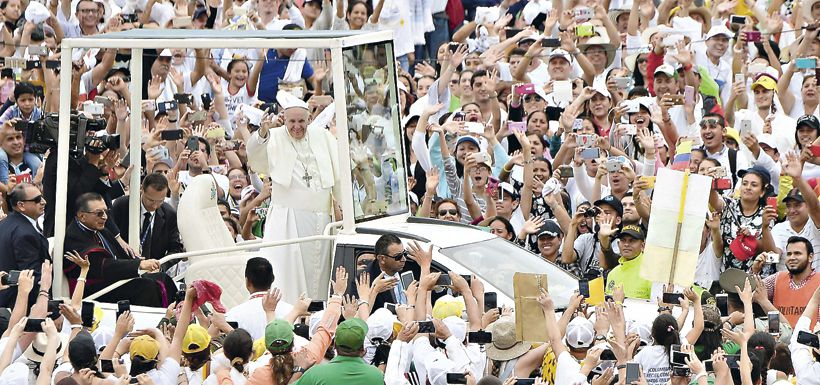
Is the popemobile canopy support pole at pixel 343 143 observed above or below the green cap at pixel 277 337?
above

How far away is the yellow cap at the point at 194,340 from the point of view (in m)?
10.1

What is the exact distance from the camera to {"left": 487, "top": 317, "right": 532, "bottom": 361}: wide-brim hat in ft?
34.0

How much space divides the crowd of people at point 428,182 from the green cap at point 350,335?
0.04ft

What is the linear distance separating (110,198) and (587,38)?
615cm

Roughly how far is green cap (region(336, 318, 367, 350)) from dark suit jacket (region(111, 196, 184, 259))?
163 inches

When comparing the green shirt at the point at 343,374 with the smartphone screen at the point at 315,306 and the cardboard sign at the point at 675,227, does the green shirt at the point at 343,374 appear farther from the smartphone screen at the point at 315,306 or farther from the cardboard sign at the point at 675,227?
the cardboard sign at the point at 675,227

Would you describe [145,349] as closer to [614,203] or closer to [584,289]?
[584,289]

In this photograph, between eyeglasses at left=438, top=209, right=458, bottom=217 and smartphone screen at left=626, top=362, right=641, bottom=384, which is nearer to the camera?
smartphone screen at left=626, top=362, right=641, bottom=384

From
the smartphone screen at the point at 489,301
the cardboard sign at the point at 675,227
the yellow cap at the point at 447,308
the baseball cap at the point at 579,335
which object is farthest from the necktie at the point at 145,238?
the baseball cap at the point at 579,335

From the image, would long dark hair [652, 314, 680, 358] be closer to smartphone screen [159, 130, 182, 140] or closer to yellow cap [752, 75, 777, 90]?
smartphone screen [159, 130, 182, 140]

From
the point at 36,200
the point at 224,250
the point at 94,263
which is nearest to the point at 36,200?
the point at 36,200

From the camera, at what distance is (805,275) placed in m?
12.9

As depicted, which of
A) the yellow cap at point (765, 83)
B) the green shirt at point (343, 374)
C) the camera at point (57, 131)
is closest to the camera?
the green shirt at point (343, 374)

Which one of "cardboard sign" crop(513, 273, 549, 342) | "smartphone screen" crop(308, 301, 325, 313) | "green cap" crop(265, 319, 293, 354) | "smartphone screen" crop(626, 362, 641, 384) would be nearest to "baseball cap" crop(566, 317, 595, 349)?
"cardboard sign" crop(513, 273, 549, 342)
